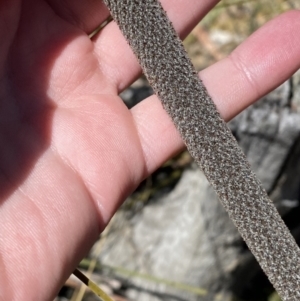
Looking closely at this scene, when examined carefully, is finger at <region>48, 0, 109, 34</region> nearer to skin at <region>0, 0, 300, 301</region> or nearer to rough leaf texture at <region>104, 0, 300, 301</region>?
skin at <region>0, 0, 300, 301</region>

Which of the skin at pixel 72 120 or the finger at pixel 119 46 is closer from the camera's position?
the skin at pixel 72 120

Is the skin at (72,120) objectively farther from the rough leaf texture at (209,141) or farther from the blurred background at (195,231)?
the blurred background at (195,231)

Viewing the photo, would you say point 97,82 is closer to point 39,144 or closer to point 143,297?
point 39,144

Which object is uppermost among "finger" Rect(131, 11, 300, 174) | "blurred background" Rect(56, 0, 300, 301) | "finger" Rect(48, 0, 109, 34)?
"finger" Rect(48, 0, 109, 34)

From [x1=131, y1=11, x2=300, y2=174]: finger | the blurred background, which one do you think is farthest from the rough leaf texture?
the blurred background

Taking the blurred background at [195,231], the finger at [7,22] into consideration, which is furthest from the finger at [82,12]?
the blurred background at [195,231]

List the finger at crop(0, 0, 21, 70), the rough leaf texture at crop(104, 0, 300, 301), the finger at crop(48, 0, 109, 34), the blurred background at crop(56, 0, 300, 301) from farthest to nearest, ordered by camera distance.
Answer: the blurred background at crop(56, 0, 300, 301)
the finger at crop(48, 0, 109, 34)
the finger at crop(0, 0, 21, 70)
the rough leaf texture at crop(104, 0, 300, 301)
